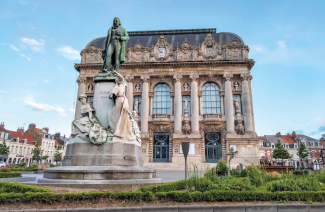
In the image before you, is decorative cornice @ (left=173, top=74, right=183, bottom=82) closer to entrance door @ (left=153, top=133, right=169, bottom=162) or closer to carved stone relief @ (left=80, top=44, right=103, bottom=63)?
entrance door @ (left=153, top=133, right=169, bottom=162)

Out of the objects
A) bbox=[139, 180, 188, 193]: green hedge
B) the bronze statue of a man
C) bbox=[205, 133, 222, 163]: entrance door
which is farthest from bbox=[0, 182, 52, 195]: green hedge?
bbox=[205, 133, 222, 163]: entrance door

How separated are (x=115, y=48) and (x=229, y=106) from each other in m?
27.1

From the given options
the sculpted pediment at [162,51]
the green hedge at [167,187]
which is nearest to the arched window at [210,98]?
the sculpted pediment at [162,51]

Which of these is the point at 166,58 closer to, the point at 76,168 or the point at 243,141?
the point at 243,141

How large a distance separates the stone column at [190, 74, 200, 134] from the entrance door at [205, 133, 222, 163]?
96.8 inches

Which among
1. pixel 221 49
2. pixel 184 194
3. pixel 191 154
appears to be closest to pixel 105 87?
pixel 184 194

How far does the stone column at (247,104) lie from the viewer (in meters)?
34.6

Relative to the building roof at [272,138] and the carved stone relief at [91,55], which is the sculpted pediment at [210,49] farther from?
the building roof at [272,138]

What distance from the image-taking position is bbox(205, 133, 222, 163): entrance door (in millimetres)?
34875

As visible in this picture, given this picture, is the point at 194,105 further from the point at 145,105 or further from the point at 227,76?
the point at 145,105

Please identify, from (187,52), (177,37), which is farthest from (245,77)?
(177,37)

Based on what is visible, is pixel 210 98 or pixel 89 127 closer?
pixel 89 127

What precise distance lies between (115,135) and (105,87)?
7.74 ft

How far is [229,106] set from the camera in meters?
35.3
